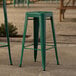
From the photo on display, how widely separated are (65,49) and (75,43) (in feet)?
2.98

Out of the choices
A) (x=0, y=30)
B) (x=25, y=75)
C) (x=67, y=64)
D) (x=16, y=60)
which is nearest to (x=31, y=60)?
(x=16, y=60)

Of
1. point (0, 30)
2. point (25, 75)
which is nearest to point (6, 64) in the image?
point (25, 75)

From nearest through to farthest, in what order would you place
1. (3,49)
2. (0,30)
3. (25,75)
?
(25,75) < (3,49) < (0,30)

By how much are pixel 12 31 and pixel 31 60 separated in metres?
3.38

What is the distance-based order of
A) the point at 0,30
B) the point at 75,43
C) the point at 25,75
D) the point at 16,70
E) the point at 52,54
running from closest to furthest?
1. the point at 25,75
2. the point at 16,70
3. the point at 52,54
4. the point at 75,43
5. the point at 0,30

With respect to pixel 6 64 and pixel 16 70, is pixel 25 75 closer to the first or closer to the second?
pixel 16 70

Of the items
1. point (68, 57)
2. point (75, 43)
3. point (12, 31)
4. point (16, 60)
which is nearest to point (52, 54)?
point (68, 57)

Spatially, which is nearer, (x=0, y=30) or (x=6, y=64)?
(x=6, y=64)


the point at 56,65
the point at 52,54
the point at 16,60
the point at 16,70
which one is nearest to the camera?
the point at 16,70

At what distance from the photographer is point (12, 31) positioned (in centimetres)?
950

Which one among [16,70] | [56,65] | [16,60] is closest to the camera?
[16,70]

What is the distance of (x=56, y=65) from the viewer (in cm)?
583

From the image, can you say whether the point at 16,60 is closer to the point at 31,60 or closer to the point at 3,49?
the point at 31,60

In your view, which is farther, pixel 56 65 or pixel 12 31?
pixel 12 31
